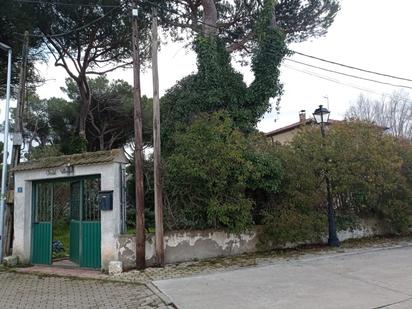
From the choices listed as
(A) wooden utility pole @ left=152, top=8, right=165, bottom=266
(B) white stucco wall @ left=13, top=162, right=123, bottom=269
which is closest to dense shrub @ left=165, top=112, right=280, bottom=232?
(A) wooden utility pole @ left=152, top=8, right=165, bottom=266

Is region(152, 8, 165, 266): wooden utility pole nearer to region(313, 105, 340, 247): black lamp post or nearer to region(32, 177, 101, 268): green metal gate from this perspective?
region(32, 177, 101, 268): green metal gate

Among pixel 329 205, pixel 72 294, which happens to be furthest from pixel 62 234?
pixel 329 205

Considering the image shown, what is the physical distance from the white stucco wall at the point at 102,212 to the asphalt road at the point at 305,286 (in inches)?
79.2

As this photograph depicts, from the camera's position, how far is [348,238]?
541 inches

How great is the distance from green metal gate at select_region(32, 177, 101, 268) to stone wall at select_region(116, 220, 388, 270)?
0.83m

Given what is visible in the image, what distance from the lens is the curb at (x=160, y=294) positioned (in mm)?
6731

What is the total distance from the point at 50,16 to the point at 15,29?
9.66ft

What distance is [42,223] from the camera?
1121 cm

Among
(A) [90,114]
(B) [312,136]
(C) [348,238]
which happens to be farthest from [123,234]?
(A) [90,114]

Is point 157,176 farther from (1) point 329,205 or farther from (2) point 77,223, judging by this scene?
(1) point 329,205

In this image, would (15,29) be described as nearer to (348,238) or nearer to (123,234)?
(123,234)

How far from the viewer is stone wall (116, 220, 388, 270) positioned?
968 centimetres

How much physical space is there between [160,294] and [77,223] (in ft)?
14.0

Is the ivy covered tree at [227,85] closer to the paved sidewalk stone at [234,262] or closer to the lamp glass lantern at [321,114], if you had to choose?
the lamp glass lantern at [321,114]
